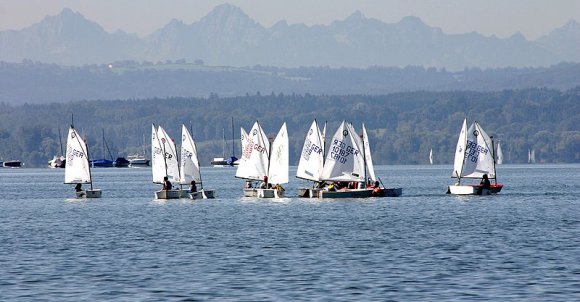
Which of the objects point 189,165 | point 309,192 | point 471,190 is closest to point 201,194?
point 189,165

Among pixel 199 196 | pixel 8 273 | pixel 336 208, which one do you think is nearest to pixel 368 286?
pixel 8 273

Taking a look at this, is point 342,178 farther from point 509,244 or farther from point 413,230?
point 509,244

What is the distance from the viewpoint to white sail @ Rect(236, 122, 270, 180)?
114188 mm

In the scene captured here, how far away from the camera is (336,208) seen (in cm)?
9762

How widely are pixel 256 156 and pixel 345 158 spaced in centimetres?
936

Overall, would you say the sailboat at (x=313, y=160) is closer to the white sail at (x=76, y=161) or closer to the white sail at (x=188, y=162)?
the white sail at (x=188, y=162)

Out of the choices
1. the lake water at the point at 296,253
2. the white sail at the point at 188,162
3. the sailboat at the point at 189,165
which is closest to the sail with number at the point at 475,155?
the lake water at the point at 296,253

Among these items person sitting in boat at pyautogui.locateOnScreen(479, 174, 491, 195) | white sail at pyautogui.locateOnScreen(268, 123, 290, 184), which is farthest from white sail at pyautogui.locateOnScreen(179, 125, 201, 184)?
person sitting in boat at pyautogui.locateOnScreen(479, 174, 491, 195)

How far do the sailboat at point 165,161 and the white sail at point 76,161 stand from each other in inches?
246

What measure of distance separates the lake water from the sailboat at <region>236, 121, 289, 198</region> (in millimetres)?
11379

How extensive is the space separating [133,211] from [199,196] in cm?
1619

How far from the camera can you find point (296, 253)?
59.1 m

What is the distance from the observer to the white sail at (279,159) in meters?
112

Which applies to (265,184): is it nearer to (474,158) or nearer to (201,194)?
(201,194)
